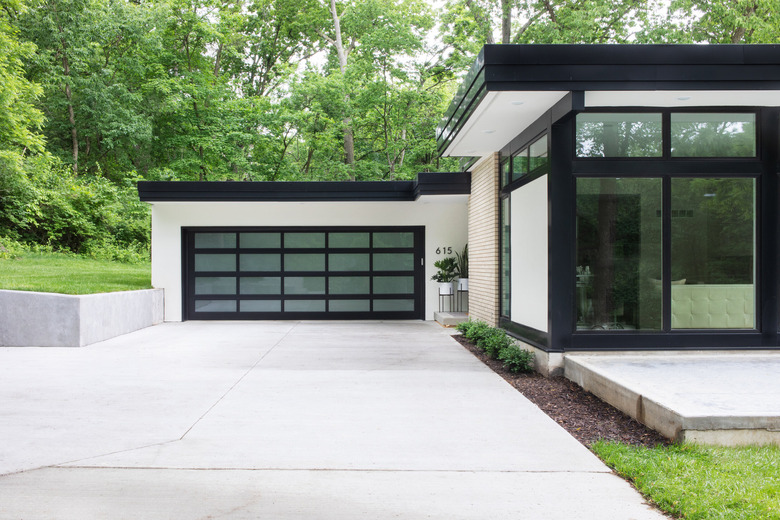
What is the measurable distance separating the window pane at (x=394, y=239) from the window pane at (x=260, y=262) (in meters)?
2.19

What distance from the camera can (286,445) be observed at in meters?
3.80

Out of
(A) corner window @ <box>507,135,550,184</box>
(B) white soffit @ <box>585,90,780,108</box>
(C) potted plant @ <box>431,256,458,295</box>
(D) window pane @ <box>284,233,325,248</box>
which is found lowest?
(C) potted plant @ <box>431,256,458,295</box>

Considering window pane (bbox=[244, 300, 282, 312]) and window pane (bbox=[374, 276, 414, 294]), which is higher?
window pane (bbox=[374, 276, 414, 294])

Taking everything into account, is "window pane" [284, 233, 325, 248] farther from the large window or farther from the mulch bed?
the large window

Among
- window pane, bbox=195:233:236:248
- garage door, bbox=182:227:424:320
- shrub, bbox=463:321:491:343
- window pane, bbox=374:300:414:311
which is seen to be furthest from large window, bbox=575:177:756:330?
window pane, bbox=195:233:236:248

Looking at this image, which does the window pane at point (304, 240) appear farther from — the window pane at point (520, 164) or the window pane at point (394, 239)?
the window pane at point (520, 164)

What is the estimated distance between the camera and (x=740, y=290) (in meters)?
6.01

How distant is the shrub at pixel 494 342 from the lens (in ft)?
22.9

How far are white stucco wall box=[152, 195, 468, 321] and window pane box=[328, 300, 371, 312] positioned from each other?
1351 mm

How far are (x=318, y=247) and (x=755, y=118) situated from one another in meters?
8.38

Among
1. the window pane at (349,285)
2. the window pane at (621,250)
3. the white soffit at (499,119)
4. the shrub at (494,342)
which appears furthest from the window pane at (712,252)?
the window pane at (349,285)

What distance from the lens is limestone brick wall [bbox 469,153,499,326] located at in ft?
28.7

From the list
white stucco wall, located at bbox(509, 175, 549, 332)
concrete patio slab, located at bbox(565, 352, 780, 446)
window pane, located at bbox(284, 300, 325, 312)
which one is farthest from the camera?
window pane, located at bbox(284, 300, 325, 312)

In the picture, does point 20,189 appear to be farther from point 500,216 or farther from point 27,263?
point 500,216
